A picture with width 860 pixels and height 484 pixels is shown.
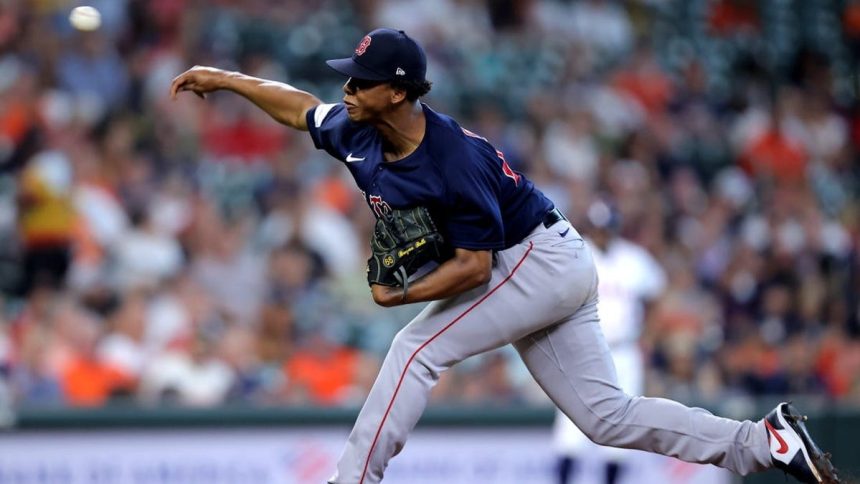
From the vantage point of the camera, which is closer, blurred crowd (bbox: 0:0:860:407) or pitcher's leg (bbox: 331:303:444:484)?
pitcher's leg (bbox: 331:303:444:484)

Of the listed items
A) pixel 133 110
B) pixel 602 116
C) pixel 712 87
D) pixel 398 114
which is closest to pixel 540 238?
pixel 398 114

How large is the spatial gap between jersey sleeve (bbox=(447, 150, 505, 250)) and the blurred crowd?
3583 millimetres

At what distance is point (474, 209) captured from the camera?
4.73 meters

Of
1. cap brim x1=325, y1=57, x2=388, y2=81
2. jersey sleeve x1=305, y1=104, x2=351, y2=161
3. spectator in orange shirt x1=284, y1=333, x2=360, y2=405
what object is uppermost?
cap brim x1=325, y1=57, x2=388, y2=81

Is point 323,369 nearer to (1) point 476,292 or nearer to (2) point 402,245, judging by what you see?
(1) point 476,292

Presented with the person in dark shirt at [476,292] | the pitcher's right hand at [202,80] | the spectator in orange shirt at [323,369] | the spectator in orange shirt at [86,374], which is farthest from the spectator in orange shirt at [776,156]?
the pitcher's right hand at [202,80]

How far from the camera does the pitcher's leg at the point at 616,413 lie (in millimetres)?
4938

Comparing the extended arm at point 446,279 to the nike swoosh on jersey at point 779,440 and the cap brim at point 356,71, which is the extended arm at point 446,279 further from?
the nike swoosh on jersey at point 779,440

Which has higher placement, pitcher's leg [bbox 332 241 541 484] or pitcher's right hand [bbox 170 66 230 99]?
pitcher's right hand [bbox 170 66 230 99]

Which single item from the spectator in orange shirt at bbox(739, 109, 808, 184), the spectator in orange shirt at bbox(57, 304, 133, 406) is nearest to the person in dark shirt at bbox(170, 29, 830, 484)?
the spectator in orange shirt at bbox(57, 304, 133, 406)

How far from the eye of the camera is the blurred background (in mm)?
8891

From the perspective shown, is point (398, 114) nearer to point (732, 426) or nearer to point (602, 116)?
point (732, 426)

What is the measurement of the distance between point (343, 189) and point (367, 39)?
5658 mm

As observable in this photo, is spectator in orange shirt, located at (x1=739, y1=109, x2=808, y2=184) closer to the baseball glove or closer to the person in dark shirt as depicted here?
the person in dark shirt
